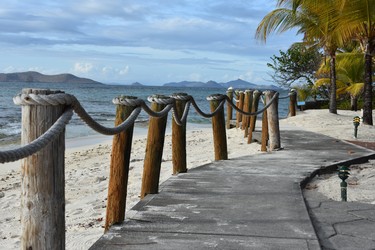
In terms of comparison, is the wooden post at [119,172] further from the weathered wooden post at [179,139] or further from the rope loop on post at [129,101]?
the weathered wooden post at [179,139]

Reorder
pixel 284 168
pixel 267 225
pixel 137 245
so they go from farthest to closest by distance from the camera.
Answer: pixel 284 168
pixel 267 225
pixel 137 245

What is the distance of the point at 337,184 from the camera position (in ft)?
20.3

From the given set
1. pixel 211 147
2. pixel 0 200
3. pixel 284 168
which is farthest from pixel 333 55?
pixel 0 200

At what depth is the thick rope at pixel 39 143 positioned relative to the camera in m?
2.19

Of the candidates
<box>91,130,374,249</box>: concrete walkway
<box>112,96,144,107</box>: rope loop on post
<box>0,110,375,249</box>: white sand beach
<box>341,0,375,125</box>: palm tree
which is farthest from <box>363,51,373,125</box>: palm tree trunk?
<box>112,96,144,107</box>: rope loop on post

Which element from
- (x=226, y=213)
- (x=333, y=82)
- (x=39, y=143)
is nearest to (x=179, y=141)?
(x=226, y=213)

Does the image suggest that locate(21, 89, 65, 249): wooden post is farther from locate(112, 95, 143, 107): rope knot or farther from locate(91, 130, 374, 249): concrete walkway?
locate(112, 95, 143, 107): rope knot

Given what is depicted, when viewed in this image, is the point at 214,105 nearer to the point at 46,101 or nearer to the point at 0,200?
the point at 0,200

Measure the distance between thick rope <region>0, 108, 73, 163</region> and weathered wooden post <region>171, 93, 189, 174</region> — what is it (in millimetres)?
3348

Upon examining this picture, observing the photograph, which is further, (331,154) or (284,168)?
(331,154)

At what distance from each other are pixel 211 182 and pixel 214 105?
2189 millimetres

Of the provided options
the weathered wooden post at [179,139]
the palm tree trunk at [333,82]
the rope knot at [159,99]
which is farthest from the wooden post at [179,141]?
the palm tree trunk at [333,82]

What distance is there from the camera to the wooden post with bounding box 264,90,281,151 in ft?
29.6

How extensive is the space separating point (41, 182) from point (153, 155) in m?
2.42
